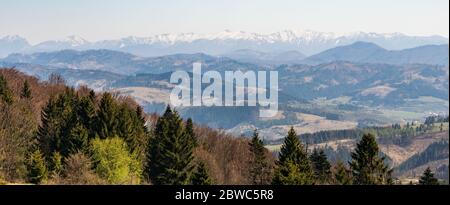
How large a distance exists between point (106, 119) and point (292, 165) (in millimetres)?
25147

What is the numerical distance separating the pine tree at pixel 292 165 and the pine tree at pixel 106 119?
2128 cm

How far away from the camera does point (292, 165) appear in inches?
1849

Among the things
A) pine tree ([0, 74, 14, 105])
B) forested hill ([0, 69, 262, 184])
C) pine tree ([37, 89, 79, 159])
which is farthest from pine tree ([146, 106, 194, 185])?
pine tree ([0, 74, 14, 105])

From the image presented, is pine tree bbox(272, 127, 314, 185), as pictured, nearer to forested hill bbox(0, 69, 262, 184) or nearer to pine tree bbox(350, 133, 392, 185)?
pine tree bbox(350, 133, 392, 185)

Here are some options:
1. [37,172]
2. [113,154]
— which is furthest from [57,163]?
[113,154]

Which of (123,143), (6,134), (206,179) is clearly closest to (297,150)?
(206,179)

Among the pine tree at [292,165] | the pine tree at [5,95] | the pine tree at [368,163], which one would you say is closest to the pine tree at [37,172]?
the pine tree at [5,95]

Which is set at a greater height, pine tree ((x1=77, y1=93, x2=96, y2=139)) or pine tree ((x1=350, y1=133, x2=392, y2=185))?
pine tree ((x1=77, y1=93, x2=96, y2=139))

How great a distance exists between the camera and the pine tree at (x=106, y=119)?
61156mm

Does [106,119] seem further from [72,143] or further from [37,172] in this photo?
[37,172]

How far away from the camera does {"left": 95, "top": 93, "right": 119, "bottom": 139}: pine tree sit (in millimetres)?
61156

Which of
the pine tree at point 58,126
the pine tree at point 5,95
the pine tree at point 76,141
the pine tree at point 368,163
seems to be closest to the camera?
the pine tree at point 368,163

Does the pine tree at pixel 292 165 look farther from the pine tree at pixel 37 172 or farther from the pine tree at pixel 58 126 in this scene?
the pine tree at pixel 58 126

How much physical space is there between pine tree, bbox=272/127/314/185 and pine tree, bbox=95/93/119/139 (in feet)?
69.8
